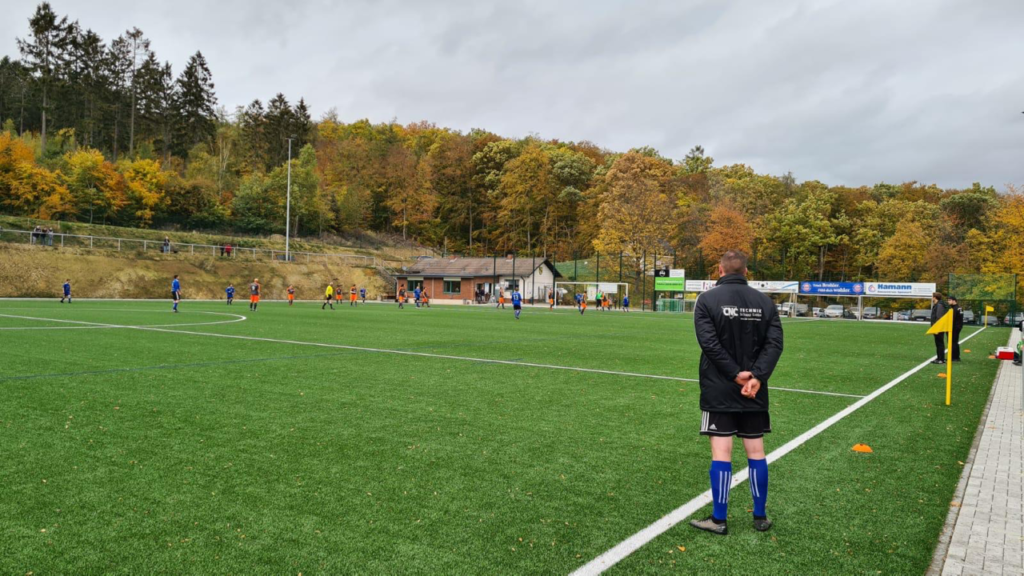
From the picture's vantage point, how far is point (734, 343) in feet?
13.7

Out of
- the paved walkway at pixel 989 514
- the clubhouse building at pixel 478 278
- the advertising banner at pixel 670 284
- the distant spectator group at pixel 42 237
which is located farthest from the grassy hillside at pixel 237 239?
the paved walkway at pixel 989 514

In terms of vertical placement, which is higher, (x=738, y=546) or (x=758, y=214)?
(x=758, y=214)

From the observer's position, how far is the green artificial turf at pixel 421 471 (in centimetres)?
370

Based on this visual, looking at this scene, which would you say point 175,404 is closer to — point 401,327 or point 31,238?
point 401,327

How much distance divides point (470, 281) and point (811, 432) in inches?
2256

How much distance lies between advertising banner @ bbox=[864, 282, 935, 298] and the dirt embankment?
45.0 metres

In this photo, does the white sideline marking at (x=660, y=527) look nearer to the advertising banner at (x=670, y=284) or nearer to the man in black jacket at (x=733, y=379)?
the man in black jacket at (x=733, y=379)

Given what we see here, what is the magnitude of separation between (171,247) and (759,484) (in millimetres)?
58147

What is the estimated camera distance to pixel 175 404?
775 cm

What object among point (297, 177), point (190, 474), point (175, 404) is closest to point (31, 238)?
point (297, 177)

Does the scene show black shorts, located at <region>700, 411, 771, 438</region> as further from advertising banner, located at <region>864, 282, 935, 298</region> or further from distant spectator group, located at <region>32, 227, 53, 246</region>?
distant spectator group, located at <region>32, 227, 53, 246</region>

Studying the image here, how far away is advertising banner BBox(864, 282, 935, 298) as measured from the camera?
45.2m

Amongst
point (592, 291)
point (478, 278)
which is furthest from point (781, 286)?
point (478, 278)

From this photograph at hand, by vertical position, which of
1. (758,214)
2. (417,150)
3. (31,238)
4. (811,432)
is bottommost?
(811,432)
